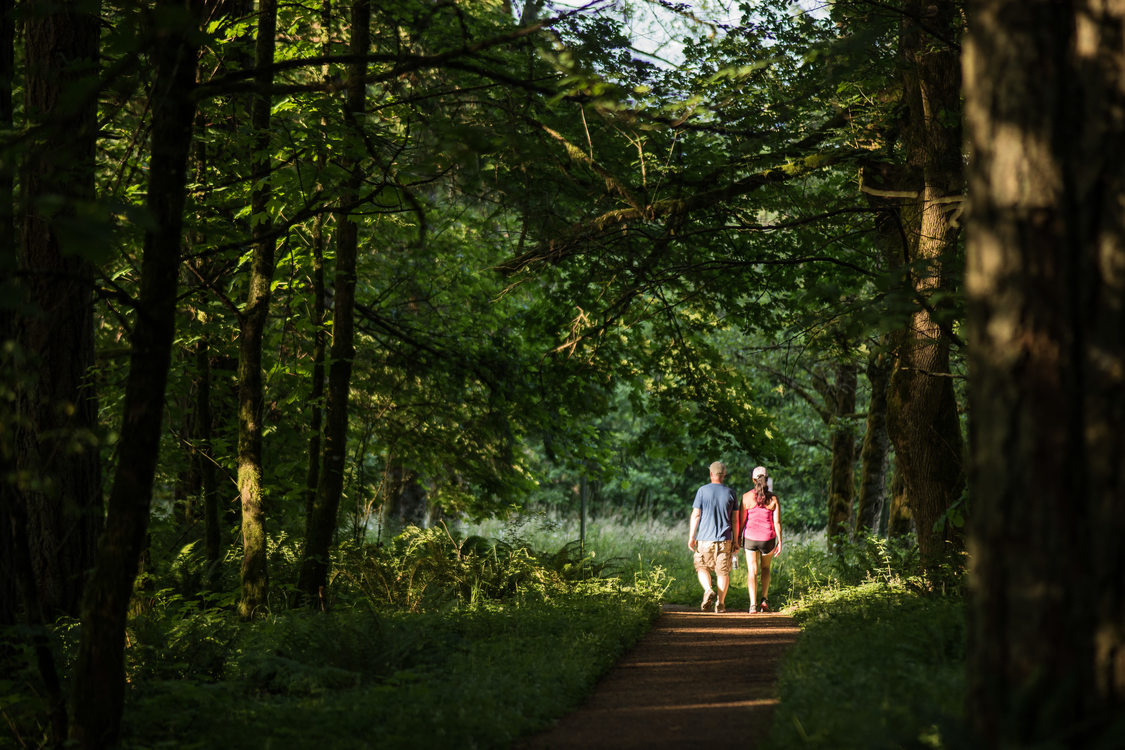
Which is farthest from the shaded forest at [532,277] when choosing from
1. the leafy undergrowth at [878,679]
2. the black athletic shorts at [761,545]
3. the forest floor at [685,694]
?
the forest floor at [685,694]

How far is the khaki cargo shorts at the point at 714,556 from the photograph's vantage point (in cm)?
1273

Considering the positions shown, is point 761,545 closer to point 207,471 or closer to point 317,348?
point 317,348

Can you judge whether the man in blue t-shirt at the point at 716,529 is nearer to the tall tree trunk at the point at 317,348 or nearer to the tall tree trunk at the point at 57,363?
the tall tree trunk at the point at 317,348

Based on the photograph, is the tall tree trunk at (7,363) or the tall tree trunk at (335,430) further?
the tall tree trunk at (335,430)

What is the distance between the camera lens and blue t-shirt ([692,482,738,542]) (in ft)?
41.4

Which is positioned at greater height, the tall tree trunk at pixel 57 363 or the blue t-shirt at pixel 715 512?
the tall tree trunk at pixel 57 363

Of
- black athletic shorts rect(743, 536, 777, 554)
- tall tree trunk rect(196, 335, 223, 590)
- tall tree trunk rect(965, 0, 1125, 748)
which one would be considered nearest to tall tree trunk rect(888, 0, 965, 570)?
black athletic shorts rect(743, 536, 777, 554)

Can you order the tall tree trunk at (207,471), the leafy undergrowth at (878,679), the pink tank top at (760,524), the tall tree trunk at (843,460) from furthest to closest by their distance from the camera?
the tall tree trunk at (843,460) → the pink tank top at (760,524) → the tall tree trunk at (207,471) → the leafy undergrowth at (878,679)

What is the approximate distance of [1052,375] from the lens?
3100 mm

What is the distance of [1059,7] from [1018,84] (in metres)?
0.31

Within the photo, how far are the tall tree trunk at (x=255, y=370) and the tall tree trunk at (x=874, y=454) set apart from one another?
32.6 ft

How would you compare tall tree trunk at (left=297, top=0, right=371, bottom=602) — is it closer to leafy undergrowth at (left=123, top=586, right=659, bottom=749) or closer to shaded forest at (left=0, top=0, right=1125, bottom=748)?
shaded forest at (left=0, top=0, right=1125, bottom=748)

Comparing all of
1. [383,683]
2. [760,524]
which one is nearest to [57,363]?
[383,683]

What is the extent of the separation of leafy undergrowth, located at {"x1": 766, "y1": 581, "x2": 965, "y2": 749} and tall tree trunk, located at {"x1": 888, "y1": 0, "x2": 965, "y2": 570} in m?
1.80
